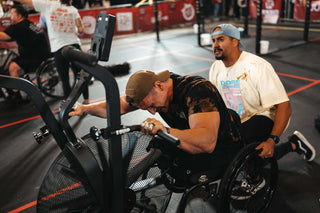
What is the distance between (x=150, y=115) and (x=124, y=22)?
6.75 meters

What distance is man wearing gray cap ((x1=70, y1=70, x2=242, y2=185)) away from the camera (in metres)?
1.57

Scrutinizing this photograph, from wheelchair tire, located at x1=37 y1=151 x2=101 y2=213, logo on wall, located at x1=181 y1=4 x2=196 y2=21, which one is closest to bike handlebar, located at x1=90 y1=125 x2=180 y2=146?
wheelchair tire, located at x1=37 y1=151 x2=101 y2=213

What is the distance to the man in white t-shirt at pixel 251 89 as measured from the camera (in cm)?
217

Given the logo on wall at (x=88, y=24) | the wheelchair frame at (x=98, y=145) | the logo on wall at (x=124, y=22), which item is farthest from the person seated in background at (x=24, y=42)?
the logo on wall at (x=124, y=22)

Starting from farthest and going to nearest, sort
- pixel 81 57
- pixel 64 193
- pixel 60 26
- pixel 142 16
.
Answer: pixel 142 16, pixel 60 26, pixel 64 193, pixel 81 57

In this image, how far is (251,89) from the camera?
2326mm

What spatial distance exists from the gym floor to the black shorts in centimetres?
58

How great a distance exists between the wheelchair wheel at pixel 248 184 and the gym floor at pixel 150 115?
0.14 meters

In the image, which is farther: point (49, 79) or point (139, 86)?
point (49, 79)

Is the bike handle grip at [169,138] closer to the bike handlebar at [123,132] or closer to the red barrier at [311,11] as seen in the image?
the bike handlebar at [123,132]

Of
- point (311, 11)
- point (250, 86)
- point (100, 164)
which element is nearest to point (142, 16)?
point (311, 11)

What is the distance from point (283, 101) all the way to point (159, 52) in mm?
5595

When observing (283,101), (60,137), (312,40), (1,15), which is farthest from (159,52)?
(60,137)

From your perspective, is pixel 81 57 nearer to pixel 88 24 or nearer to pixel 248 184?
pixel 248 184
